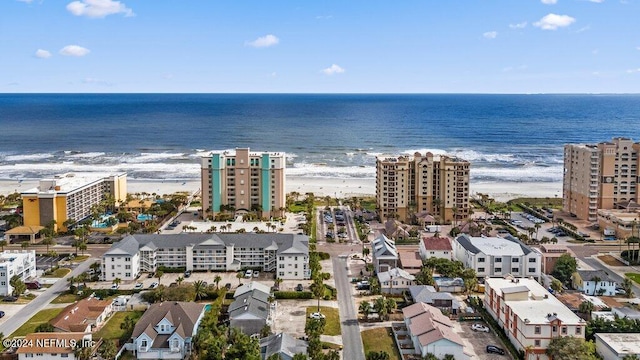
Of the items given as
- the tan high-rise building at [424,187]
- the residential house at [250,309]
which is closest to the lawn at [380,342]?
the residential house at [250,309]

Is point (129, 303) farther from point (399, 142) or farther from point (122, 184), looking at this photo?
point (399, 142)

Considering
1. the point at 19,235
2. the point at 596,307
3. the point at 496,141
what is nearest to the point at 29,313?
the point at 19,235

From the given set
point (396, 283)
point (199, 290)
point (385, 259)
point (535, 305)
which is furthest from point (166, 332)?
point (535, 305)

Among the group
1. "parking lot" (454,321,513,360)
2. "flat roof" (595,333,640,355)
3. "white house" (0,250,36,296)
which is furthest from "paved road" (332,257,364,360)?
"white house" (0,250,36,296)

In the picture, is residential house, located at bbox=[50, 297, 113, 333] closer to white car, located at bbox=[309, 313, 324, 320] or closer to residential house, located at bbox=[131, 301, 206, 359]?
residential house, located at bbox=[131, 301, 206, 359]

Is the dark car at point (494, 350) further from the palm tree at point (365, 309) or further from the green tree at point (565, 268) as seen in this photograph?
the green tree at point (565, 268)

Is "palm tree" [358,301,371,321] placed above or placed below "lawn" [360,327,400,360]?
above

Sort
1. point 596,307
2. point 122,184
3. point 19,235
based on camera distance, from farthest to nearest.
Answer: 1. point 122,184
2. point 19,235
3. point 596,307
